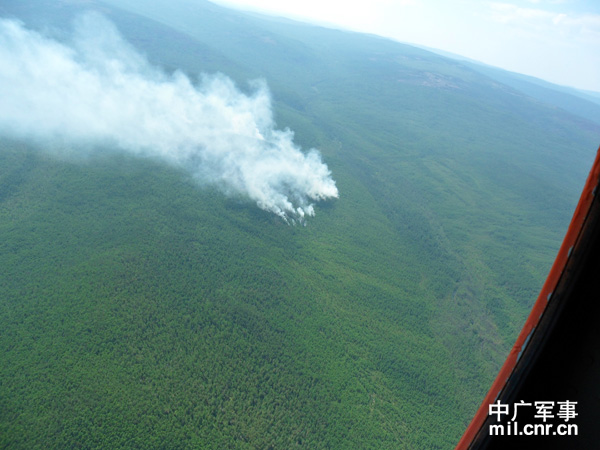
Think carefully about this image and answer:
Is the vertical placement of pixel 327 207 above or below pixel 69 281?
above

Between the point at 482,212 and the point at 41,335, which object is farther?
the point at 482,212

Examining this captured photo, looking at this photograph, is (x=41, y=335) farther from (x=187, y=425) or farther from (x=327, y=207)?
(x=327, y=207)

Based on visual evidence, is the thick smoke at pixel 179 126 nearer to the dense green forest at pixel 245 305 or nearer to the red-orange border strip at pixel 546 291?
the dense green forest at pixel 245 305

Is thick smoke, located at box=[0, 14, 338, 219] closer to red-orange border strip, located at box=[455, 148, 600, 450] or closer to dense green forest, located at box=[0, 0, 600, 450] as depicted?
dense green forest, located at box=[0, 0, 600, 450]

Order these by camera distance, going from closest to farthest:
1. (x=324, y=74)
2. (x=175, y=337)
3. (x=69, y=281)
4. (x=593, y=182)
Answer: (x=593, y=182) → (x=175, y=337) → (x=69, y=281) → (x=324, y=74)

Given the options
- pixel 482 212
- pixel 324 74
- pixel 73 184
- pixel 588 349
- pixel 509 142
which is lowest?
pixel 73 184

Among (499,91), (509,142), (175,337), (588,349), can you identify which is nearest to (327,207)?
(175,337)

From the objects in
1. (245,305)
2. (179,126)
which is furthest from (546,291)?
(179,126)
